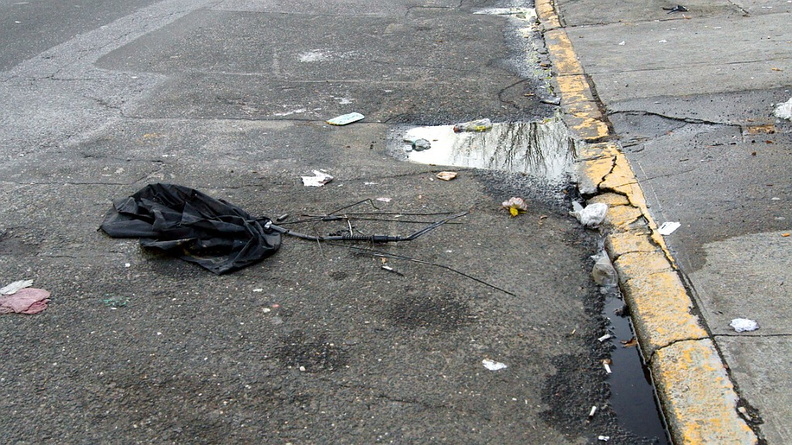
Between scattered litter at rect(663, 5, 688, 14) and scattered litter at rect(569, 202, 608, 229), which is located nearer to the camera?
scattered litter at rect(569, 202, 608, 229)

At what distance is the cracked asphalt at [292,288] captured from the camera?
3047 millimetres

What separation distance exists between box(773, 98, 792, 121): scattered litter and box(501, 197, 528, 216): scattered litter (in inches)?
96.1

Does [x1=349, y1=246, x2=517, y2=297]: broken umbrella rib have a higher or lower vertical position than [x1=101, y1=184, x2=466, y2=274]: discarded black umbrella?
lower

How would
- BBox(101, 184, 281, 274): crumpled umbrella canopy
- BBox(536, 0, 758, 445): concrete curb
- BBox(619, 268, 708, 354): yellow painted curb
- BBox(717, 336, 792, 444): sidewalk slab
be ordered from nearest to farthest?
BBox(717, 336, 792, 444): sidewalk slab
BBox(536, 0, 758, 445): concrete curb
BBox(619, 268, 708, 354): yellow painted curb
BBox(101, 184, 281, 274): crumpled umbrella canopy

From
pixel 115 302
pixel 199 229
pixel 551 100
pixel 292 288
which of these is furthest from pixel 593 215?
pixel 115 302

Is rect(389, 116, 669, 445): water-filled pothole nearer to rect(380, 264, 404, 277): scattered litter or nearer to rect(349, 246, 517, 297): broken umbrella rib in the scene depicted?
rect(349, 246, 517, 297): broken umbrella rib

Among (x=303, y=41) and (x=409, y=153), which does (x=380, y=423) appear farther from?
(x=303, y=41)

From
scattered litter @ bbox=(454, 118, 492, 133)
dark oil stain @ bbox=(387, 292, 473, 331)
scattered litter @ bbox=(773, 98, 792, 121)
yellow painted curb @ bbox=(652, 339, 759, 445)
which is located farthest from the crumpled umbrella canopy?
scattered litter @ bbox=(773, 98, 792, 121)

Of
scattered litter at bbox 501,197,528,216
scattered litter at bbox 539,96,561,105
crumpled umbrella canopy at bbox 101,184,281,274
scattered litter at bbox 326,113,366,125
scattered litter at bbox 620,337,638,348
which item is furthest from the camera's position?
scattered litter at bbox 539,96,561,105

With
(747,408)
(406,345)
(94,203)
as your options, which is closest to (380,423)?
(406,345)

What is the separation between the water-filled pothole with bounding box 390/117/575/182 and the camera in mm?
5551

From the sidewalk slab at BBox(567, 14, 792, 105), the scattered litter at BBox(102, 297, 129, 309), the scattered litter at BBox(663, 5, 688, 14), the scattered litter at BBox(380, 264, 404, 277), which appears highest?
the scattered litter at BBox(102, 297, 129, 309)

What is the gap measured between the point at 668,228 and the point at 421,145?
2248 millimetres

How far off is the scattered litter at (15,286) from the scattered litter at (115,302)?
51cm
